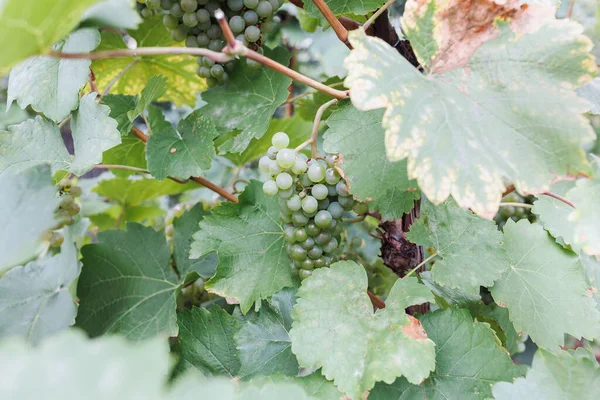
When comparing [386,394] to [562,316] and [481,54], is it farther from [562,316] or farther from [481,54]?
[481,54]

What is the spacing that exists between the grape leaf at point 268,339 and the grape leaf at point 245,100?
0.32m

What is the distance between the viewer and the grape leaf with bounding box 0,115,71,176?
0.91 meters

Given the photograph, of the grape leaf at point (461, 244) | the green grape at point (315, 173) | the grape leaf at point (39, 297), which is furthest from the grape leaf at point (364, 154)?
the grape leaf at point (39, 297)

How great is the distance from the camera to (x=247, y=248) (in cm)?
94

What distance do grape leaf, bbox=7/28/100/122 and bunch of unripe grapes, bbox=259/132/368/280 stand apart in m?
0.38

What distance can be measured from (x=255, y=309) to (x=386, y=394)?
0.28 meters

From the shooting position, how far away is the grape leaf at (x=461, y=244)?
84cm

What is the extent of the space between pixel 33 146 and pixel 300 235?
548 millimetres

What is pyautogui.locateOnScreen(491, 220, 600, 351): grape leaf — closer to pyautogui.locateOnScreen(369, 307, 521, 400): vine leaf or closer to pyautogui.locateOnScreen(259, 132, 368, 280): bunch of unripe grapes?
pyautogui.locateOnScreen(369, 307, 521, 400): vine leaf

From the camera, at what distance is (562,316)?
33.8 inches

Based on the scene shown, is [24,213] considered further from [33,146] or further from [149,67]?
[149,67]

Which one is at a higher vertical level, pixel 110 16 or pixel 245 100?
Result: pixel 110 16

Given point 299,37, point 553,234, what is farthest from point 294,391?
point 299,37

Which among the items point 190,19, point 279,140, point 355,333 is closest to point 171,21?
point 190,19
